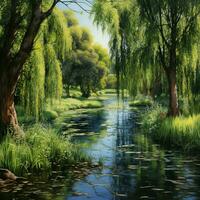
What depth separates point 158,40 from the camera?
20.3 m

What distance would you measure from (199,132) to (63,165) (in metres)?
6.25

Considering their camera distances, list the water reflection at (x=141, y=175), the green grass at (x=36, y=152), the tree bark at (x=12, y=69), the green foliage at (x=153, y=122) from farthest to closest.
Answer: the green foliage at (x=153, y=122), the tree bark at (x=12, y=69), the green grass at (x=36, y=152), the water reflection at (x=141, y=175)

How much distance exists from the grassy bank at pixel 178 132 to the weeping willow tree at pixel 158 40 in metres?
1.19

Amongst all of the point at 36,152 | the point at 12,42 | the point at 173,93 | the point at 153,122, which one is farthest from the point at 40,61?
the point at 153,122

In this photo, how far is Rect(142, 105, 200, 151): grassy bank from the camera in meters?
16.6

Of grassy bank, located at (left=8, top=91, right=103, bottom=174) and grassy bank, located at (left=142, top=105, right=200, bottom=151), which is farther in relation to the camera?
grassy bank, located at (left=142, top=105, right=200, bottom=151)

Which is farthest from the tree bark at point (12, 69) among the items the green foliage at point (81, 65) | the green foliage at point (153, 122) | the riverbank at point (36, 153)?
the green foliage at point (81, 65)

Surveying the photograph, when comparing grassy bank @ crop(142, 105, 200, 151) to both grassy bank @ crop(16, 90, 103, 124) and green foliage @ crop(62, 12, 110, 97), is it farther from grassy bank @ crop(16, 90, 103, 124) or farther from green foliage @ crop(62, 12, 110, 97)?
green foliage @ crop(62, 12, 110, 97)

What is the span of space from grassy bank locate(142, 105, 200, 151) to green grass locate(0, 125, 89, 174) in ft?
16.5

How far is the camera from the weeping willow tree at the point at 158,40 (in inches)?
778

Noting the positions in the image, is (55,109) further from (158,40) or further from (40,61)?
(40,61)

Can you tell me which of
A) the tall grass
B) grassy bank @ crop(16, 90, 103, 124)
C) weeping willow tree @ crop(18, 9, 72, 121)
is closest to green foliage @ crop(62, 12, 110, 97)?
grassy bank @ crop(16, 90, 103, 124)

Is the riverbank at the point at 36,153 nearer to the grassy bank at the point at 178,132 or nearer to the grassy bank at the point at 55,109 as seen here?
the grassy bank at the point at 178,132

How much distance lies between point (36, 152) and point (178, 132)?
7.83 m
